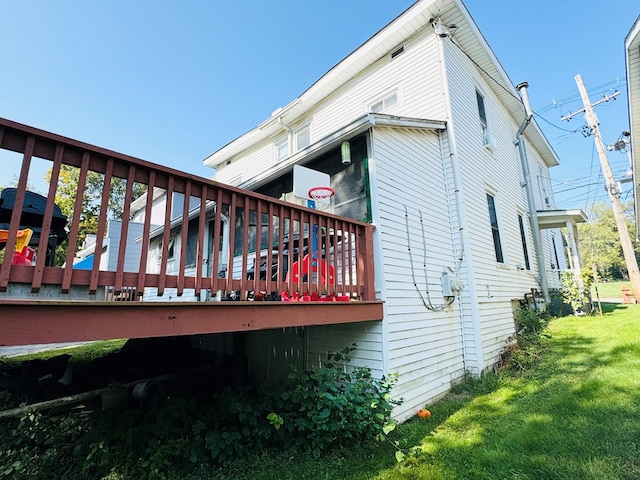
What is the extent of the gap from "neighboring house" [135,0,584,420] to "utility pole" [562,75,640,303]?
223 cm

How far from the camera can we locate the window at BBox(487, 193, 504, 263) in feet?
23.9

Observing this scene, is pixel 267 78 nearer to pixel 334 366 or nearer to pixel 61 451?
pixel 334 366

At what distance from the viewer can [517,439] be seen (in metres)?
3.18

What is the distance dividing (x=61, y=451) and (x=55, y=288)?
341cm

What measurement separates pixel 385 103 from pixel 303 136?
3.07 metres

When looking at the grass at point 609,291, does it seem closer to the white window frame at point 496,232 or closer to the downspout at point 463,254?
the white window frame at point 496,232

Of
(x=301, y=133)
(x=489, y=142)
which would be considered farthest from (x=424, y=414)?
(x=301, y=133)

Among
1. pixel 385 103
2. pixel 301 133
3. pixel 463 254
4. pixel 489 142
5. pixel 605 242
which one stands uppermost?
pixel 605 242

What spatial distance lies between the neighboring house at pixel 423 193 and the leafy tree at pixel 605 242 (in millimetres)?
46764

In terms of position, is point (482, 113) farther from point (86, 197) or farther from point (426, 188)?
point (86, 197)

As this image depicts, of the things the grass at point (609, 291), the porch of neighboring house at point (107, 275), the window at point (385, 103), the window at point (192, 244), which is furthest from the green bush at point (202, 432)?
the grass at point (609, 291)

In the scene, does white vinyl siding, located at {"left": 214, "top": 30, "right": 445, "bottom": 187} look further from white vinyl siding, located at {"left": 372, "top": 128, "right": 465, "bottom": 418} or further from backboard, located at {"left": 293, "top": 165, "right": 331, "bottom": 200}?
backboard, located at {"left": 293, "top": 165, "right": 331, "bottom": 200}

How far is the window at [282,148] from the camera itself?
10280 mm

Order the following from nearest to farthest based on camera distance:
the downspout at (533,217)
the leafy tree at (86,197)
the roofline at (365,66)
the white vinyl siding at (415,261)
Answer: the white vinyl siding at (415,261), the roofline at (365,66), the downspout at (533,217), the leafy tree at (86,197)
